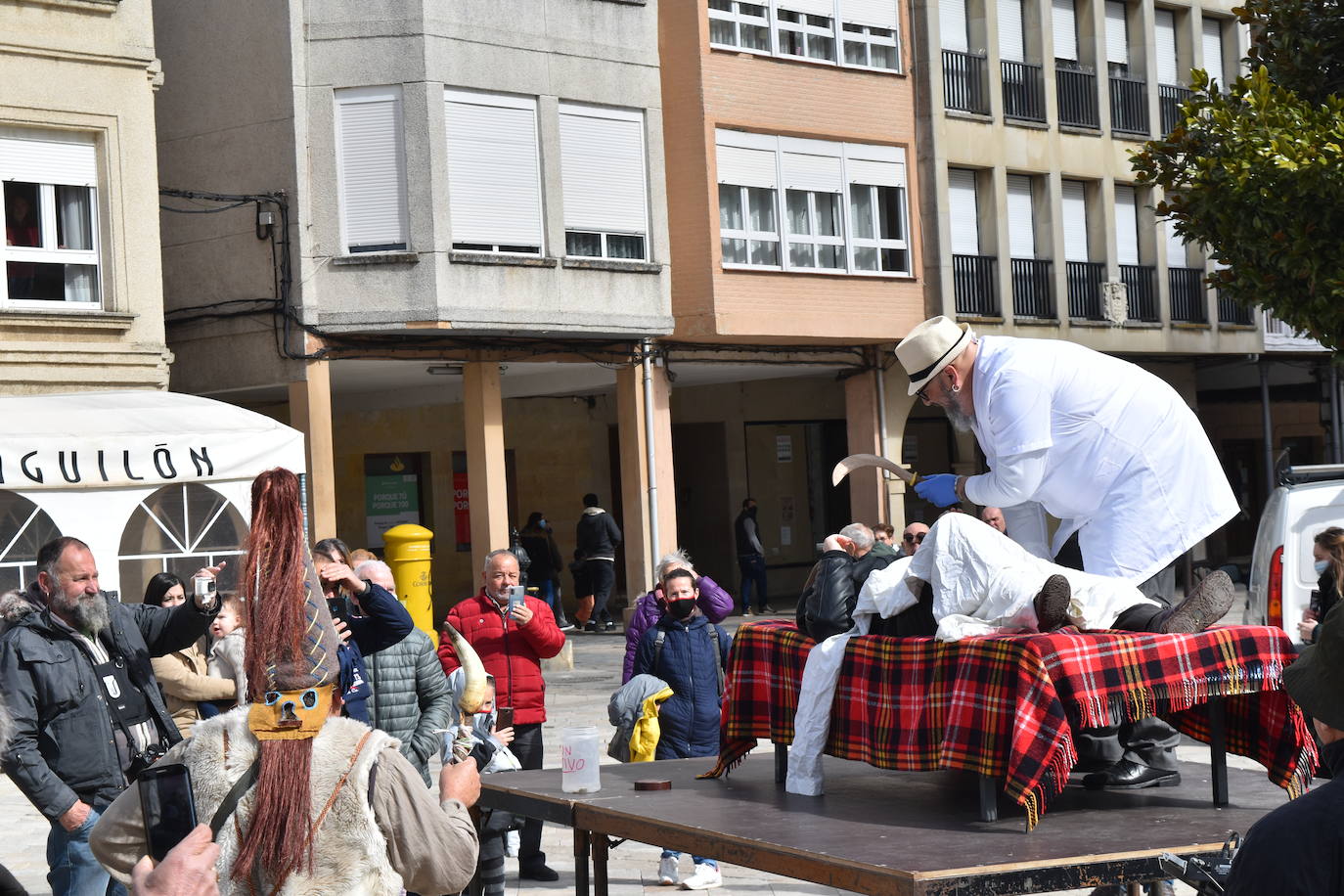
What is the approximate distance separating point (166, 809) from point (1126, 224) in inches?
1162

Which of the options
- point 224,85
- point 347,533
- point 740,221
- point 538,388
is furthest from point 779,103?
point 347,533

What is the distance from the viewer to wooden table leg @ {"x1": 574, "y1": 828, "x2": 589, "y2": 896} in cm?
676

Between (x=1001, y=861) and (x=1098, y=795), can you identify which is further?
(x=1098, y=795)

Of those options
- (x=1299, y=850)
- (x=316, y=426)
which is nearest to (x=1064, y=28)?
(x=316, y=426)

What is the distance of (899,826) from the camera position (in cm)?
553

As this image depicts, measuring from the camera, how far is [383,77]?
75.8 ft

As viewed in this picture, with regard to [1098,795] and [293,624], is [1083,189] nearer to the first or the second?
[1098,795]

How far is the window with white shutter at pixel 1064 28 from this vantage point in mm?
31250

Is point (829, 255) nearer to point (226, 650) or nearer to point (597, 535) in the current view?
point (597, 535)

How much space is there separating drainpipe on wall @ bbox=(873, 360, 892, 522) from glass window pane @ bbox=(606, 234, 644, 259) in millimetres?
5302

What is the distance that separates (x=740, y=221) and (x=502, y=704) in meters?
16.4

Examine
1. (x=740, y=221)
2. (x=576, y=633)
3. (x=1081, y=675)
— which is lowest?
(x=576, y=633)

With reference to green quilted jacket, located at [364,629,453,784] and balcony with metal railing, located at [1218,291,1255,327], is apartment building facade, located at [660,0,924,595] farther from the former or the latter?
green quilted jacket, located at [364,629,453,784]

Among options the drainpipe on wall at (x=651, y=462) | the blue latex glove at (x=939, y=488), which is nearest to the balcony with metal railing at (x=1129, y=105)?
the drainpipe on wall at (x=651, y=462)
